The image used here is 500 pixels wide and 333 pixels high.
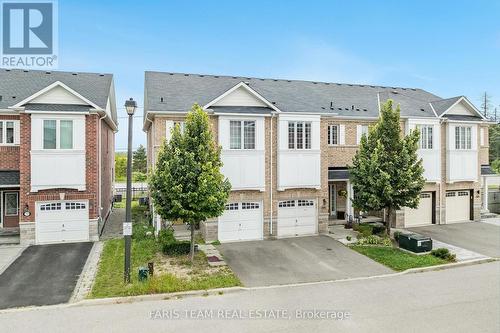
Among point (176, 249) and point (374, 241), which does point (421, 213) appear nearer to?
point (374, 241)

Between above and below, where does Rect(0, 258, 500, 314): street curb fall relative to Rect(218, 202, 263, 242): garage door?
below

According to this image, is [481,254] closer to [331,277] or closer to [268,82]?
[331,277]

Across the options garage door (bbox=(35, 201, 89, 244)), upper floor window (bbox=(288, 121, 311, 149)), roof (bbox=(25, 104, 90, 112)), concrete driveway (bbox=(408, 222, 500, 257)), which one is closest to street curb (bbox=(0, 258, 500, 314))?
concrete driveway (bbox=(408, 222, 500, 257))

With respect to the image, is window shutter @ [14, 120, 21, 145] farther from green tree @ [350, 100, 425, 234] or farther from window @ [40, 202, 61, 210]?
green tree @ [350, 100, 425, 234]

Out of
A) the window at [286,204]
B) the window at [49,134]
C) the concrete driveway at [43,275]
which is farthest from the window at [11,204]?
the window at [286,204]

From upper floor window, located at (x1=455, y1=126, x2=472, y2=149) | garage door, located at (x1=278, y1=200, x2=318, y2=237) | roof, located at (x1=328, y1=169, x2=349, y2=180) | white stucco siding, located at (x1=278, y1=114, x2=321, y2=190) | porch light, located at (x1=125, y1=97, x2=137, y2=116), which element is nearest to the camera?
porch light, located at (x1=125, y1=97, x2=137, y2=116)

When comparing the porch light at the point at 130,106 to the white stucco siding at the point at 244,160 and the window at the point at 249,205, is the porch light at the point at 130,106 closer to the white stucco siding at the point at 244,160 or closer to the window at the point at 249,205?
the white stucco siding at the point at 244,160
